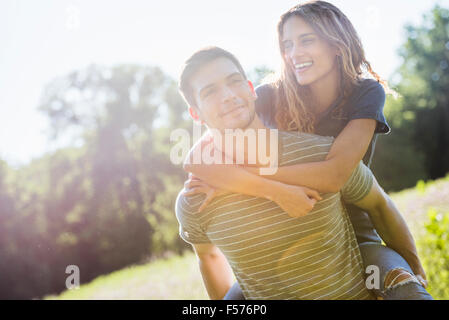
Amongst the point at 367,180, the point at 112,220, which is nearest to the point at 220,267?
the point at 367,180

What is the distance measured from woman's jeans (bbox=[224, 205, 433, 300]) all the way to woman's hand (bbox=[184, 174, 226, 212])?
67 centimetres

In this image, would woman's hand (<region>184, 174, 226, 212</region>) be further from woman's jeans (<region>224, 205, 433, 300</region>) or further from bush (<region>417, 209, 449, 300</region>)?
bush (<region>417, 209, 449, 300</region>)

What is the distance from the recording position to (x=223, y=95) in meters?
2.23

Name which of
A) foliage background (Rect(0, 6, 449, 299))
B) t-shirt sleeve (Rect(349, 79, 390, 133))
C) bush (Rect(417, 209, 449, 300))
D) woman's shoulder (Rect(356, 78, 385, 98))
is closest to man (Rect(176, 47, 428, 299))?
t-shirt sleeve (Rect(349, 79, 390, 133))

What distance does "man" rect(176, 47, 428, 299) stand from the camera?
187 centimetres

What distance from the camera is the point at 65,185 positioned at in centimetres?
2161

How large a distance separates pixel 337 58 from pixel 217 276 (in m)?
1.81

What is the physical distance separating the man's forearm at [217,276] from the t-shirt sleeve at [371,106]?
1.20 metres

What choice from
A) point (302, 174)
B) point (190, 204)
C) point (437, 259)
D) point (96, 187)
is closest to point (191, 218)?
point (190, 204)

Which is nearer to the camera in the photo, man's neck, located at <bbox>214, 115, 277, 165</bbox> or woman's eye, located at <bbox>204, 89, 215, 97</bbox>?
man's neck, located at <bbox>214, 115, 277, 165</bbox>

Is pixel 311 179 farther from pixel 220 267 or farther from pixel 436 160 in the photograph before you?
pixel 436 160

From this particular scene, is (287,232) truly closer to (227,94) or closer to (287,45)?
(227,94)

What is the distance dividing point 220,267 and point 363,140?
3.70 feet

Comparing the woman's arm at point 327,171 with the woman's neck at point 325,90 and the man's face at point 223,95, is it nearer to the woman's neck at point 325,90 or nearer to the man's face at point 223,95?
the man's face at point 223,95
